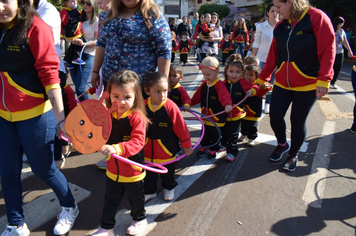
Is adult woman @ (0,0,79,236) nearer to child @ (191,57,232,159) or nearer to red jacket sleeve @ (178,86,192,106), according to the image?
red jacket sleeve @ (178,86,192,106)

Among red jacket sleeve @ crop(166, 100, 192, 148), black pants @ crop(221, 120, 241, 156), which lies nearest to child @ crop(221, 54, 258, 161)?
black pants @ crop(221, 120, 241, 156)

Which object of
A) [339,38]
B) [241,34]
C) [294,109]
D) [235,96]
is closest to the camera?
[294,109]

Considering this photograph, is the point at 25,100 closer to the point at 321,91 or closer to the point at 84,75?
the point at 84,75

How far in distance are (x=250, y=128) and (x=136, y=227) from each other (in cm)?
263

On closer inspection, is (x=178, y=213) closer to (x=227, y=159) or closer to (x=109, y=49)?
(x=227, y=159)

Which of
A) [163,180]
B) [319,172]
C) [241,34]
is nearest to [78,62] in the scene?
[163,180]

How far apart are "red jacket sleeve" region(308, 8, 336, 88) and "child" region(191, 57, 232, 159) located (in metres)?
1.13

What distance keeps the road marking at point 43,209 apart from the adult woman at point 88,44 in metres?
1.70

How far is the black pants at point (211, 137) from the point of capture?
3895mm

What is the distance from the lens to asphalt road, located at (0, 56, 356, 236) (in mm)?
2654

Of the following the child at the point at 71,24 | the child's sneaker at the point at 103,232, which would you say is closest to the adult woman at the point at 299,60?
the child's sneaker at the point at 103,232

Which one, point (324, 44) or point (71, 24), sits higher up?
point (71, 24)

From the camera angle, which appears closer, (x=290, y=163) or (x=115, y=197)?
(x=115, y=197)

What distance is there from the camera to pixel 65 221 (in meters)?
2.52
